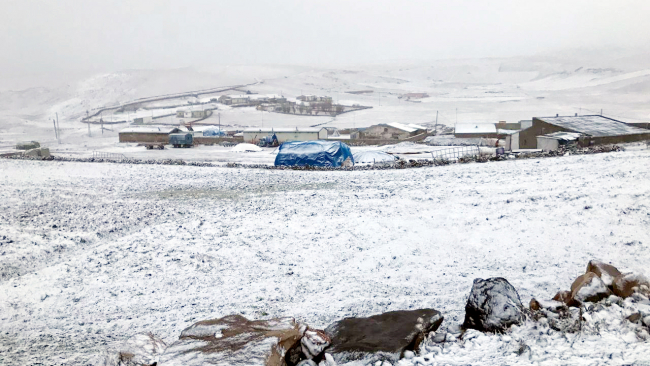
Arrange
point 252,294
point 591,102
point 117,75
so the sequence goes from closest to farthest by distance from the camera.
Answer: point 252,294 < point 591,102 < point 117,75

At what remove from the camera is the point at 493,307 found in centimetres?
557

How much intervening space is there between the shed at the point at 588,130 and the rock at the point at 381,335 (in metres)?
30.4

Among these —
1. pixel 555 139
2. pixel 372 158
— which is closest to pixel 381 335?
pixel 372 158

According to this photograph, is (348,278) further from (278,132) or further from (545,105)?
(545,105)

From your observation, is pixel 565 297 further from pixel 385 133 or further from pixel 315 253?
pixel 385 133

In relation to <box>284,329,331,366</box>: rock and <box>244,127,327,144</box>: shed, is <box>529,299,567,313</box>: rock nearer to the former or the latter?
<box>284,329,331,366</box>: rock

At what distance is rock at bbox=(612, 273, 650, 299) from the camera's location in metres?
5.86

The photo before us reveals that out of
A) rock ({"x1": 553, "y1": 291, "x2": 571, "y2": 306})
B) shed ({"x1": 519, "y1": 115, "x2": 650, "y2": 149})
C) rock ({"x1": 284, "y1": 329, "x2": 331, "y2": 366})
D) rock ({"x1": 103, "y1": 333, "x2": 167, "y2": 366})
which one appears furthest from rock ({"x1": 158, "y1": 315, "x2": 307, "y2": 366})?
shed ({"x1": 519, "y1": 115, "x2": 650, "y2": 149})

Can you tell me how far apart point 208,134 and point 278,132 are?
17.2 m

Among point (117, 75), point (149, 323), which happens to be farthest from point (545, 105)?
point (117, 75)

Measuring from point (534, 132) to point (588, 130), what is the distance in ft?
12.7

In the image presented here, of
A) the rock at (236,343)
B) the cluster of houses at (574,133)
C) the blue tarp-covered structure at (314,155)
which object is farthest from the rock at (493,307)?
the cluster of houses at (574,133)

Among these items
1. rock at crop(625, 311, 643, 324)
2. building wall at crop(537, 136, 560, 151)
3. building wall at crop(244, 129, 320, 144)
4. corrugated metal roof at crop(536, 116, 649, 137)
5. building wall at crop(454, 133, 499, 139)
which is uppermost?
corrugated metal roof at crop(536, 116, 649, 137)

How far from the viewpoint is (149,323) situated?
285 inches
